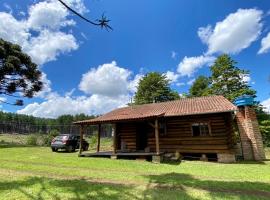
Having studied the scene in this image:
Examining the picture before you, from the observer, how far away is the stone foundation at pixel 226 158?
1692 cm

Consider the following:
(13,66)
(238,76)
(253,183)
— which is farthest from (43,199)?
(238,76)

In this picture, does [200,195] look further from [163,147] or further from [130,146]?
[130,146]

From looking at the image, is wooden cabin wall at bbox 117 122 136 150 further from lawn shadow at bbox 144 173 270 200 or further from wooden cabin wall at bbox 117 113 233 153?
lawn shadow at bbox 144 173 270 200

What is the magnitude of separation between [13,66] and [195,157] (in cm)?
2500

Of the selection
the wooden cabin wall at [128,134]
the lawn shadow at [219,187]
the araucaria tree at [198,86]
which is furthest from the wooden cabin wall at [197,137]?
the araucaria tree at [198,86]

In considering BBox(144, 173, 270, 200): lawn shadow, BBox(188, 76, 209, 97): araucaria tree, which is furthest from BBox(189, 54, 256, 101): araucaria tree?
BBox(144, 173, 270, 200): lawn shadow

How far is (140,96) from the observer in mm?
55625

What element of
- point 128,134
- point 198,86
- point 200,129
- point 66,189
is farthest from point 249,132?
point 198,86

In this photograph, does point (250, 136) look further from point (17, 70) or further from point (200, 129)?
point (17, 70)

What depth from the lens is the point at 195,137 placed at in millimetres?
18328

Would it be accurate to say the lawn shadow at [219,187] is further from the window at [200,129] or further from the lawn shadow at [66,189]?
the window at [200,129]

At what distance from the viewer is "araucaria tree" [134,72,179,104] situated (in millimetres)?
54312

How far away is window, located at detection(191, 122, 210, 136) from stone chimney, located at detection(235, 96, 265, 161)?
268 cm

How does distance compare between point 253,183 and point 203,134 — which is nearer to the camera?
point 253,183
